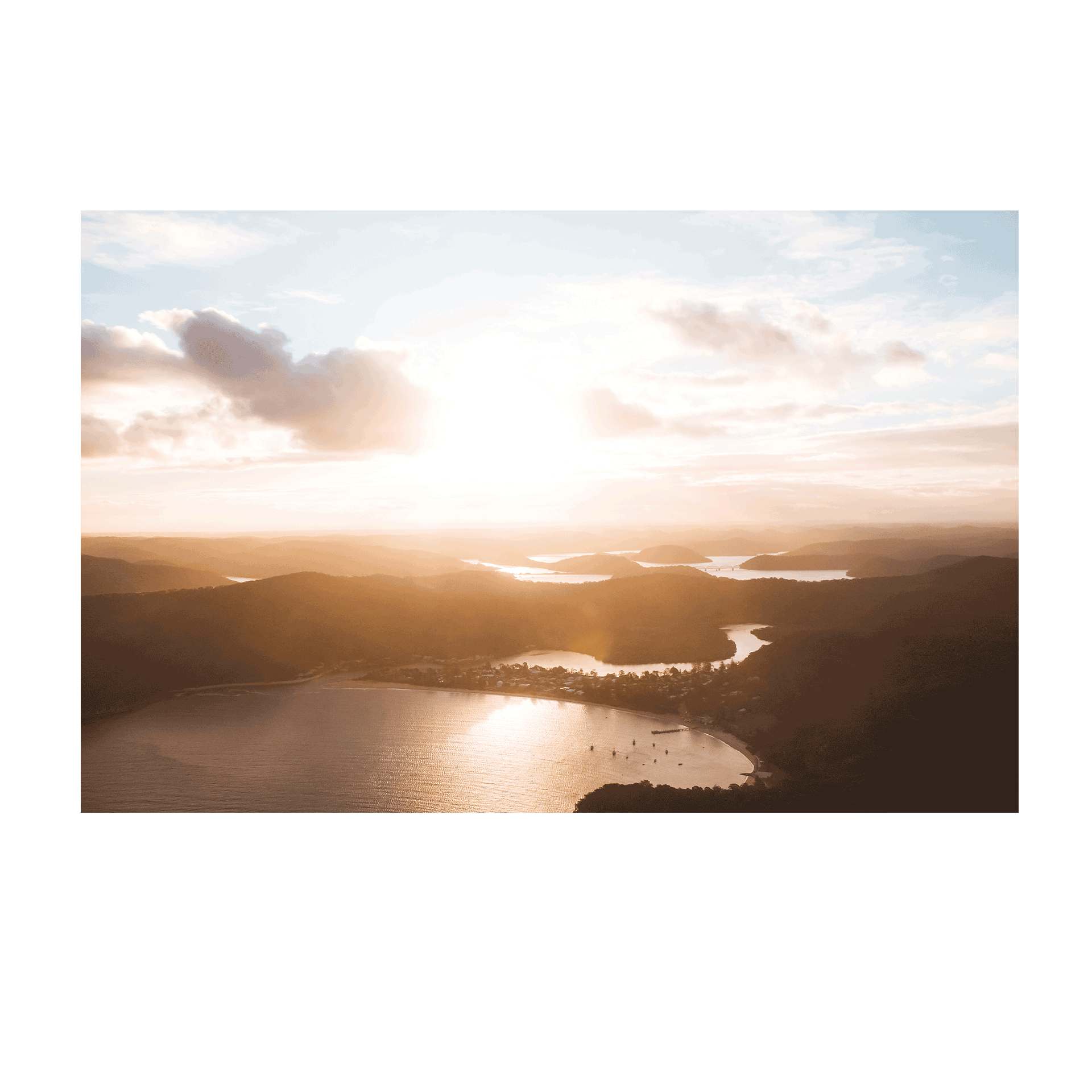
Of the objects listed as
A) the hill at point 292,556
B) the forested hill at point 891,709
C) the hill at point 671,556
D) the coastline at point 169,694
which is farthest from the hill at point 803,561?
the coastline at point 169,694

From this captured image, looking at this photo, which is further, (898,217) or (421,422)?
(421,422)

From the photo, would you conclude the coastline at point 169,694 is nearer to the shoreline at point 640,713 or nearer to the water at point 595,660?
the shoreline at point 640,713

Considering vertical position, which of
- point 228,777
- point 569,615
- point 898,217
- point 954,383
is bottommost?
point 228,777

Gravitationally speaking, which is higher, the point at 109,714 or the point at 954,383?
the point at 954,383

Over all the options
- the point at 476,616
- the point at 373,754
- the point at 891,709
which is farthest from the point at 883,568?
the point at 373,754

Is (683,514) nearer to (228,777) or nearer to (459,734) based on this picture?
(459,734)

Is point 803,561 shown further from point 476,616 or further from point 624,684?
point 476,616

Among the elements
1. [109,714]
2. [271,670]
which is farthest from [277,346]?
[109,714]
